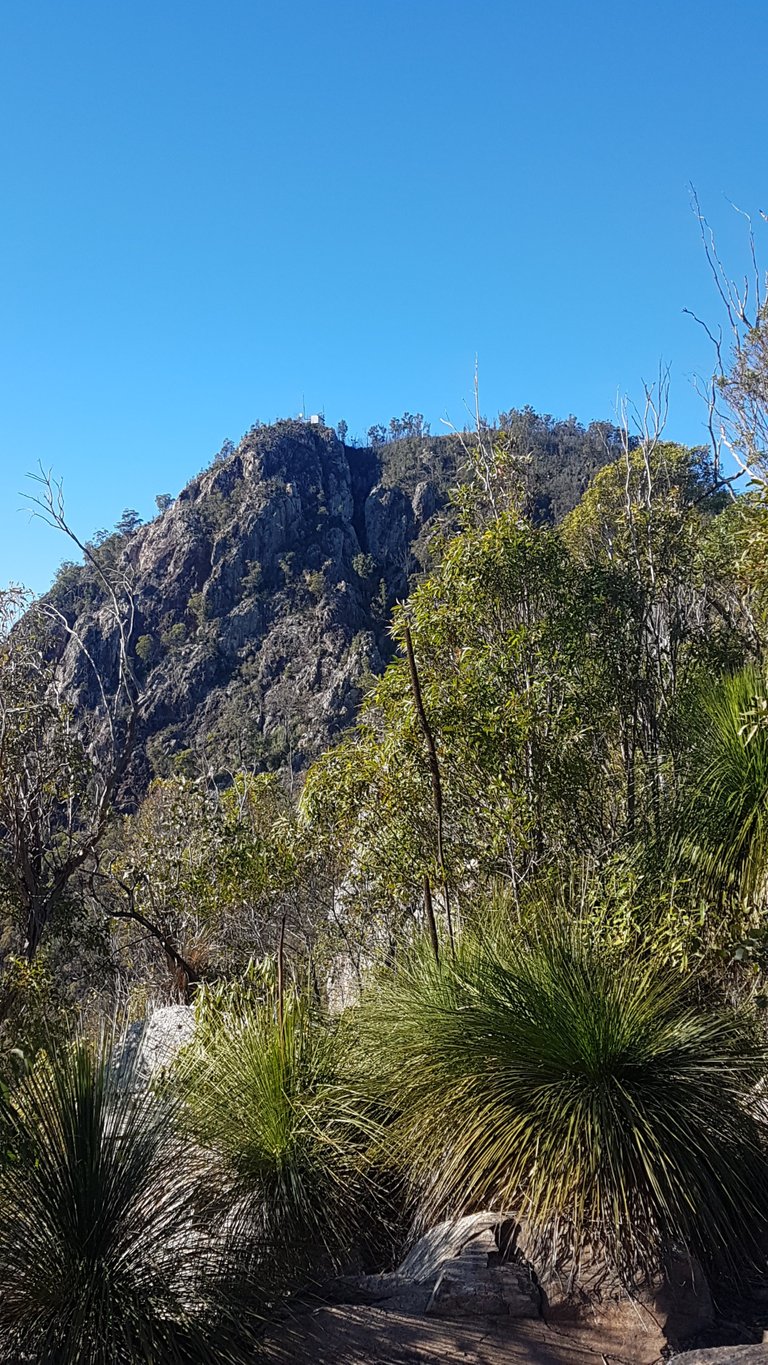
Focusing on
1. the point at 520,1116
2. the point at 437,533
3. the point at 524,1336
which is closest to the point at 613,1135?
the point at 520,1116

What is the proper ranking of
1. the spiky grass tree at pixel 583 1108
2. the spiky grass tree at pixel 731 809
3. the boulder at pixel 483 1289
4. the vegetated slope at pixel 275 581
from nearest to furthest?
the boulder at pixel 483 1289 < the spiky grass tree at pixel 583 1108 < the spiky grass tree at pixel 731 809 < the vegetated slope at pixel 275 581

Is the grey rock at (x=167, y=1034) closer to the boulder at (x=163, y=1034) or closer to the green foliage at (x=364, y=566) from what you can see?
the boulder at (x=163, y=1034)

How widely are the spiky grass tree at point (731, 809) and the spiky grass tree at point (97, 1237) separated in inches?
132

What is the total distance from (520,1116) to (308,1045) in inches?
56.0

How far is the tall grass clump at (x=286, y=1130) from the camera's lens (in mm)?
4195

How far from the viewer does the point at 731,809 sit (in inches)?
227

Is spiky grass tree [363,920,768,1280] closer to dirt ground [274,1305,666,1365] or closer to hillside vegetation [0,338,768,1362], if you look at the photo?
hillside vegetation [0,338,768,1362]

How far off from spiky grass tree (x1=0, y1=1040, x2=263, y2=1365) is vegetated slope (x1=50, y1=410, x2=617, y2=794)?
36354mm

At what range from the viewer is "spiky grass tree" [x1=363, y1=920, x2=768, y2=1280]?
3.73 m

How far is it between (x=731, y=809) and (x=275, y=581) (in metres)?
62.6

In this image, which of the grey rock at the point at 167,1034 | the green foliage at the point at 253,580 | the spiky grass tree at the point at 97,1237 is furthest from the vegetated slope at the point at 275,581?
the spiky grass tree at the point at 97,1237

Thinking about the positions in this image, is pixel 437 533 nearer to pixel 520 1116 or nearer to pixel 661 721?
pixel 661 721

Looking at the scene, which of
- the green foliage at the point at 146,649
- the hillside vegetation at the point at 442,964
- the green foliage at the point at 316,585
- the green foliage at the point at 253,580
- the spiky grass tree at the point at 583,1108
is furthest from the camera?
the green foliage at the point at 253,580

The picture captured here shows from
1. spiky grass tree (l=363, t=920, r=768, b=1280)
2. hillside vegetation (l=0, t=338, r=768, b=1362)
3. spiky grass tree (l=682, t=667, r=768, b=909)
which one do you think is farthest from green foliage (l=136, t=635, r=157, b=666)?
spiky grass tree (l=363, t=920, r=768, b=1280)
